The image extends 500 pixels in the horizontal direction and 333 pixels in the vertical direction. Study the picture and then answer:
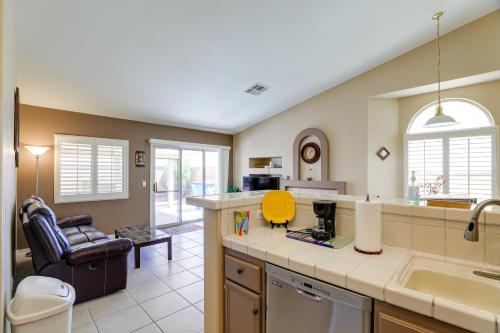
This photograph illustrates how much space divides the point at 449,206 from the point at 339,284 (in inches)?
34.4

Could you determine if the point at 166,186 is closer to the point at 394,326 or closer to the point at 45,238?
the point at 45,238

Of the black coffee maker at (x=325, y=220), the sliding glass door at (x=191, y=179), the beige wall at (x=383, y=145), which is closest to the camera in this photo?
the black coffee maker at (x=325, y=220)

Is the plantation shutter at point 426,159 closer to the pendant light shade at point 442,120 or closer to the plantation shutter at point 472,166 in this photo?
the plantation shutter at point 472,166

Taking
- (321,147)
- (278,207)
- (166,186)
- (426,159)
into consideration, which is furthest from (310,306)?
(166,186)

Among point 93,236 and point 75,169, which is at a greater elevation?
point 75,169

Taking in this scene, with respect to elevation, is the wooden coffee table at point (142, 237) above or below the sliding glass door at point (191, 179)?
below

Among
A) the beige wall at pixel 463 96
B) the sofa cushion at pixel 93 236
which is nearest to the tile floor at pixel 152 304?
the sofa cushion at pixel 93 236

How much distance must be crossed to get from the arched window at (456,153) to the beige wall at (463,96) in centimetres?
7

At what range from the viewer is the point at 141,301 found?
250 cm

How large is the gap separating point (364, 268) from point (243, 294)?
0.78 meters

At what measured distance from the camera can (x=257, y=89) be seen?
4379 millimetres

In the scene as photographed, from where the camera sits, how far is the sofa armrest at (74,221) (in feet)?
12.2

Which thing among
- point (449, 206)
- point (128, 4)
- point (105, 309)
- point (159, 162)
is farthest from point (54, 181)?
point (449, 206)

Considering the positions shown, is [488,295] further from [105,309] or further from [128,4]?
[128,4]
